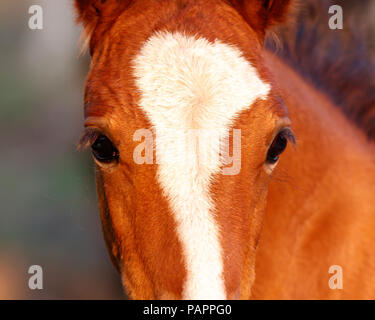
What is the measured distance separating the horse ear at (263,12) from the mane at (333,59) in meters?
0.52

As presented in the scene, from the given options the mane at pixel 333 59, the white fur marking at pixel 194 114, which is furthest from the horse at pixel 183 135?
the mane at pixel 333 59

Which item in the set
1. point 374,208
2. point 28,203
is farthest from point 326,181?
point 28,203

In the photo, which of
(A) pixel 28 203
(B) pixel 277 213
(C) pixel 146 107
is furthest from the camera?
(A) pixel 28 203

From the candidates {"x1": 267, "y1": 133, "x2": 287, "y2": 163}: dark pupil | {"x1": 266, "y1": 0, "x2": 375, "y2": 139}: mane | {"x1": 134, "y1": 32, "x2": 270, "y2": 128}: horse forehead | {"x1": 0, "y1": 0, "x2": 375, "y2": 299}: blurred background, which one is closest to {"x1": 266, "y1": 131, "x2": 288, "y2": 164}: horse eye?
{"x1": 267, "y1": 133, "x2": 287, "y2": 163}: dark pupil

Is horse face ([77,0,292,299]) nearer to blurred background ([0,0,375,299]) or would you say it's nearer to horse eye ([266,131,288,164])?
horse eye ([266,131,288,164])

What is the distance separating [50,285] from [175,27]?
5.06 m

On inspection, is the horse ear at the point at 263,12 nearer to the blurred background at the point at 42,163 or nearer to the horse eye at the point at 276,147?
the horse eye at the point at 276,147

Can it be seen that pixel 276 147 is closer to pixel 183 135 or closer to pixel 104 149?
pixel 183 135

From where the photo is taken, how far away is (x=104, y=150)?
1.85 meters

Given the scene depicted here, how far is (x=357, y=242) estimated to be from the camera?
7.98ft

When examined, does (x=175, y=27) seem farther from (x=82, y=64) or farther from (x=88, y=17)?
(x=82, y=64)

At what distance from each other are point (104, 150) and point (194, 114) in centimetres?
39

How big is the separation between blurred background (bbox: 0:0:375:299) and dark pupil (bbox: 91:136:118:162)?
3896mm

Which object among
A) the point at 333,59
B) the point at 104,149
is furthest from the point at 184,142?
the point at 333,59
